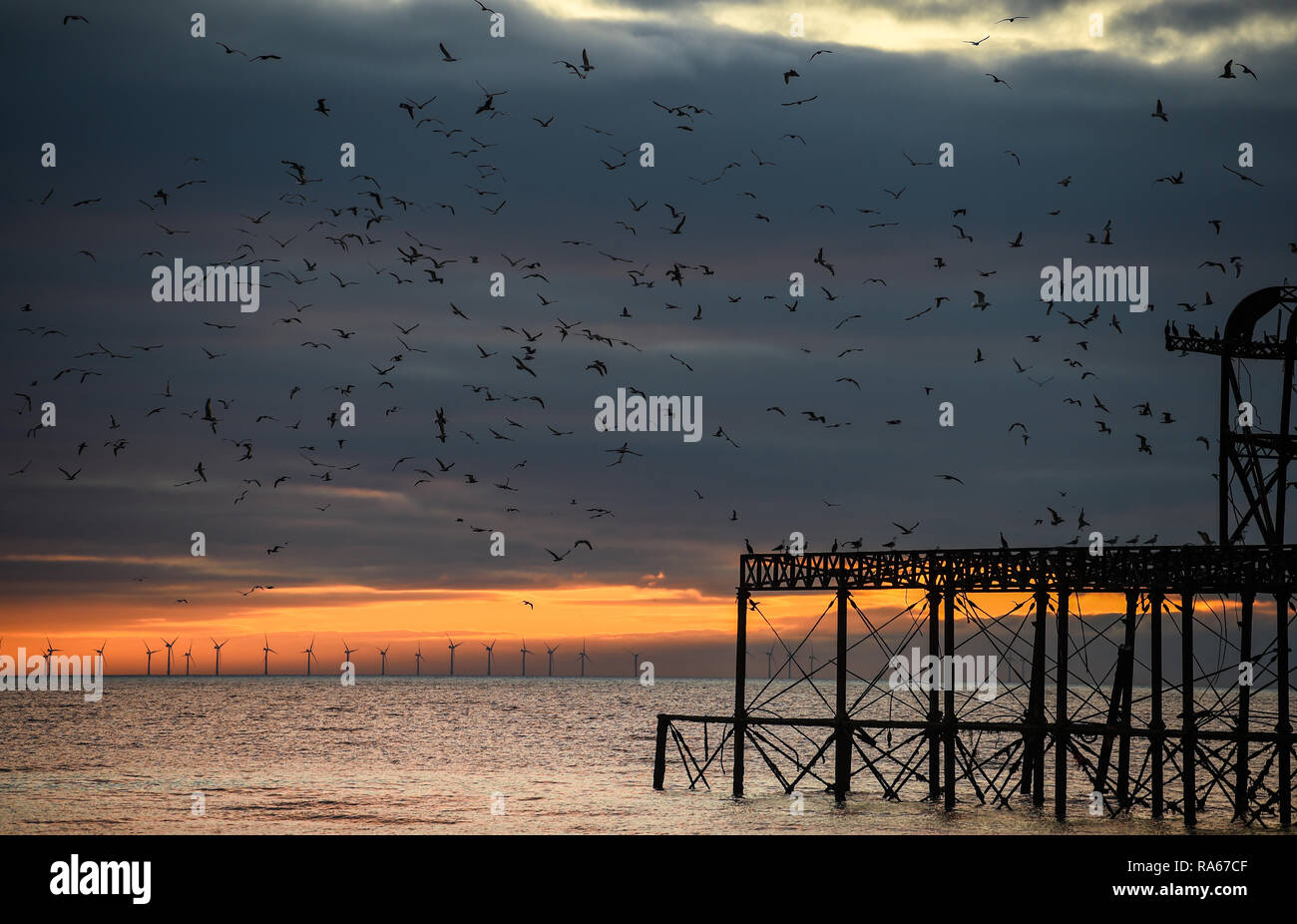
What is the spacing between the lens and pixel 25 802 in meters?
60.1

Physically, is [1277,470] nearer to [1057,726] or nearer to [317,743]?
[1057,726]

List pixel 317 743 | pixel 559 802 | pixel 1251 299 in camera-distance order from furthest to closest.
A: pixel 317 743 → pixel 559 802 → pixel 1251 299

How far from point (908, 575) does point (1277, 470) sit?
12013 millimetres

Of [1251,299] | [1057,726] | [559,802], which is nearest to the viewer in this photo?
[1057,726]
